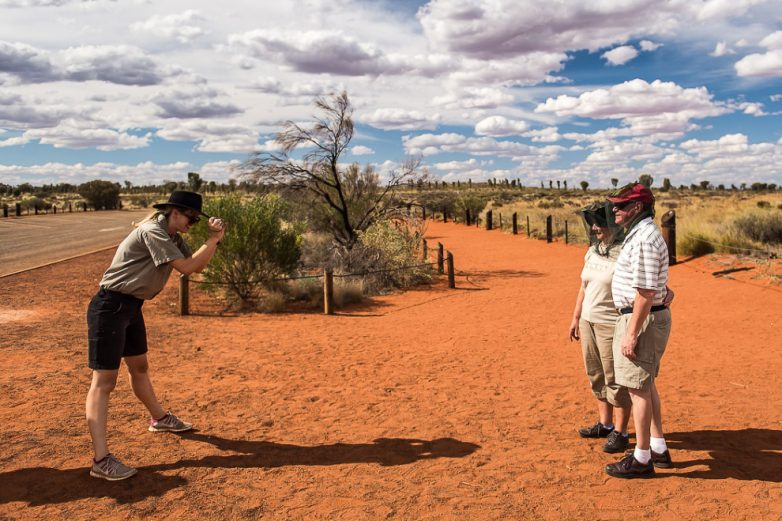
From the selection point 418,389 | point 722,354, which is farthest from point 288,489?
point 722,354

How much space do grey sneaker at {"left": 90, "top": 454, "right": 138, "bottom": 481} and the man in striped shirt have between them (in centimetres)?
339

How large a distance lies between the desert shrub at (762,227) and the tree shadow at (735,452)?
44.6ft

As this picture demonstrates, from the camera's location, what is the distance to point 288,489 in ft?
13.3

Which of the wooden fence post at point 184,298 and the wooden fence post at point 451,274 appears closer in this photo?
the wooden fence post at point 184,298

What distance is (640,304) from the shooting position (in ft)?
11.4

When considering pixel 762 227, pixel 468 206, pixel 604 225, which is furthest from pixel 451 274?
pixel 468 206

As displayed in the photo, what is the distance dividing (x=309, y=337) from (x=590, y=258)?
18.5 feet

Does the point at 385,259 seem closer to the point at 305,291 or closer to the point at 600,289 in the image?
the point at 305,291

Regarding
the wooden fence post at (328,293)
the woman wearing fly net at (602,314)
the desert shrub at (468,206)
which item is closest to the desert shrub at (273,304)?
the wooden fence post at (328,293)

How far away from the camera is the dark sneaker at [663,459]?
161 inches

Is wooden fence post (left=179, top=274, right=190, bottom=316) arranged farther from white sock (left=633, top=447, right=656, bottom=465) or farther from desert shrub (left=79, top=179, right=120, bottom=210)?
desert shrub (left=79, top=179, right=120, bottom=210)

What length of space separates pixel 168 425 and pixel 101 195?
5682 centimetres

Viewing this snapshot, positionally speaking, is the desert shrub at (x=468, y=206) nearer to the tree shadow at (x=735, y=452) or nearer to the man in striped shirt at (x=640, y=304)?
the tree shadow at (x=735, y=452)

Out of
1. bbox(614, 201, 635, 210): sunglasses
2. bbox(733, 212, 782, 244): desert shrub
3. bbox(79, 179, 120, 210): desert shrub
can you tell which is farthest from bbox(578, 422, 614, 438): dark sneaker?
bbox(79, 179, 120, 210): desert shrub
